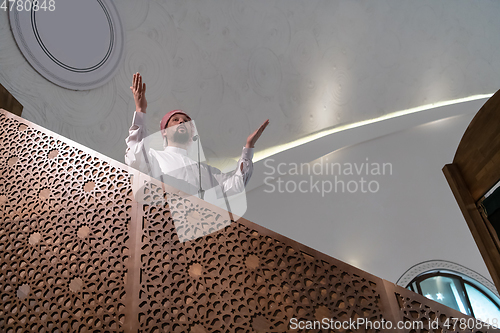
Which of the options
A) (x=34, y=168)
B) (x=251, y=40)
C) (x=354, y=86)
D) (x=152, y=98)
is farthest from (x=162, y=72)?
(x=354, y=86)

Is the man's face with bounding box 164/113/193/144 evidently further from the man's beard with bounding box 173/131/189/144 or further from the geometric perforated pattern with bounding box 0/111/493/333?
the geometric perforated pattern with bounding box 0/111/493/333

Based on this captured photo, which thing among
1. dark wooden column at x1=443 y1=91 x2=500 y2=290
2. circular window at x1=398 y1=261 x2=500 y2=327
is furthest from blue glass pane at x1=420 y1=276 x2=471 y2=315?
dark wooden column at x1=443 y1=91 x2=500 y2=290

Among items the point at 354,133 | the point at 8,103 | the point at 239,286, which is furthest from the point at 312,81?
the point at 239,286

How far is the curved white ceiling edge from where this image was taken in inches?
188

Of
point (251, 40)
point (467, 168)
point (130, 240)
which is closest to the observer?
point (130, 240)

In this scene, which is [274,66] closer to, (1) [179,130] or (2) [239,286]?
(1) [179,130]

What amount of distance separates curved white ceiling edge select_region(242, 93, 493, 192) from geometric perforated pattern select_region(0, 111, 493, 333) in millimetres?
3251

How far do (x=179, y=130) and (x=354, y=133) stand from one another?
3.99 m

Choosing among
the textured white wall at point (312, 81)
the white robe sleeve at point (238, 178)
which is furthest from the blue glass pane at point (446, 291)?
the white robe sleeve at point (238, 178)

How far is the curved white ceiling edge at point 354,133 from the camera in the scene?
188 inches

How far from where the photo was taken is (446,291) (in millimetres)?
5262

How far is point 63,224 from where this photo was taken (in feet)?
4.50

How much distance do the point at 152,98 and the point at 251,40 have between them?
5.42 ft

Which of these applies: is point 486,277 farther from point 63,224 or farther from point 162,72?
point 63,224
